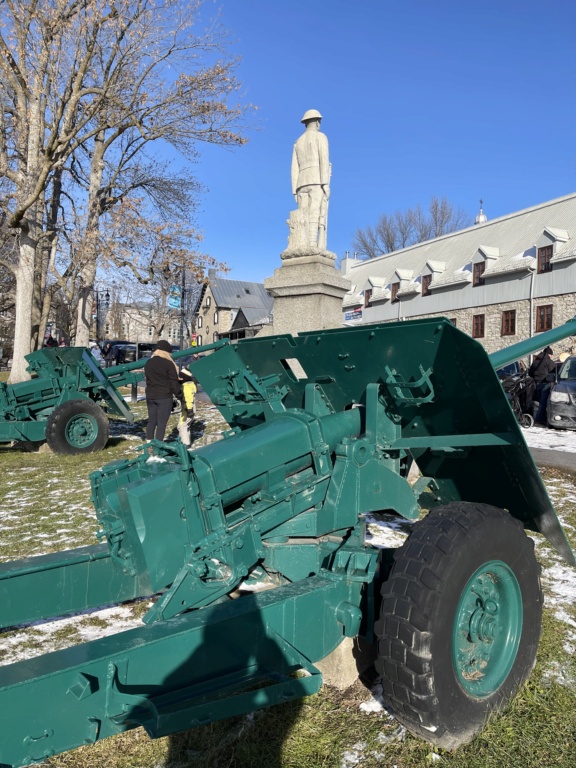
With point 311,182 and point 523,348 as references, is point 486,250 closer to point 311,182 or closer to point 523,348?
point 311,182

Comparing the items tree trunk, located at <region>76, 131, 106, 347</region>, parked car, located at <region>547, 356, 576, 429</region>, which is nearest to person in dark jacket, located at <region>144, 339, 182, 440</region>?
parked car, located at <region>547, 356, 576, 429</region>

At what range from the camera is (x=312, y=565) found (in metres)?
2.77

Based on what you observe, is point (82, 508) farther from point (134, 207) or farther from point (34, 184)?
point (134, 207)

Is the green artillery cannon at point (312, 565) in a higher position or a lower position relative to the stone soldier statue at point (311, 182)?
lower

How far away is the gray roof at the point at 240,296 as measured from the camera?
6241 cm

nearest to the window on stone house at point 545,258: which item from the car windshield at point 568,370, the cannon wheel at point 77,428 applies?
the car windshield at point 568,370

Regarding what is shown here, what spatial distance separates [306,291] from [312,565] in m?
4.85

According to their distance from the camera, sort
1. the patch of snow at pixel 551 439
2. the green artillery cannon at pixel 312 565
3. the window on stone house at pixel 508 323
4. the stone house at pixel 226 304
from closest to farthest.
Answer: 1. the green artillery cannon at pixel 312 565
2. the patch of snow at pixel 551 439
3. the window on stone house at pixel 508 323
4. the stone house at pixel 226 304

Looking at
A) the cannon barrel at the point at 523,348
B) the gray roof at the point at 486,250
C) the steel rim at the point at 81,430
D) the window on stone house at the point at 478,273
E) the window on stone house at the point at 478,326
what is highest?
the gray roof at the point at 486,250

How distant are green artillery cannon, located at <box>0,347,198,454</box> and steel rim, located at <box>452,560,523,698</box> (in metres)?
6.50

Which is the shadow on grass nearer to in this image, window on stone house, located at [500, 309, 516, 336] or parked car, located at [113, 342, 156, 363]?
window on stone house, located at [500, 309, 516, 336]

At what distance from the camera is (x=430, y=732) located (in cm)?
218

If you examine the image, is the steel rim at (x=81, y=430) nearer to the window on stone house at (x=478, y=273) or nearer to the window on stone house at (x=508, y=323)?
the window on stone house at (x=508, y=323)

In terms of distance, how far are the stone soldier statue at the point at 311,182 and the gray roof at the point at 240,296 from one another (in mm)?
52652
